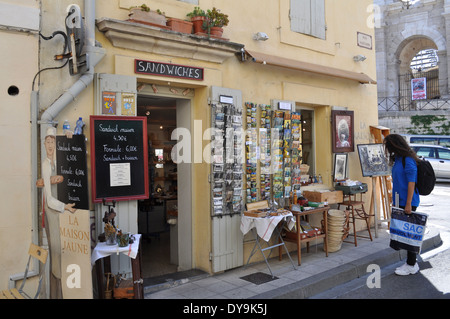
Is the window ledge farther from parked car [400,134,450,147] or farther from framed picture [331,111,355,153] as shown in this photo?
parked car [400,134,450,147]

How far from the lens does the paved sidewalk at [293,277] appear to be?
477 cm

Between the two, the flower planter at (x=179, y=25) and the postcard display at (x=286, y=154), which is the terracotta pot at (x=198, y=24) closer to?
the flower planter at (x=179, y=25)

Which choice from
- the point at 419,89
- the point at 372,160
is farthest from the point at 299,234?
the point at 419,89

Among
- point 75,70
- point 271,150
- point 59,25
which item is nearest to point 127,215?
point 75,70

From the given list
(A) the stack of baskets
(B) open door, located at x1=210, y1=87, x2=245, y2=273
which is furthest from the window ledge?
(A) the stack of baskets

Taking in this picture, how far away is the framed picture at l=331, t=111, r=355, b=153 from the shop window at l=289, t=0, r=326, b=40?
5.26 feet

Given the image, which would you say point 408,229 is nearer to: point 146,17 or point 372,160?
point 372,160

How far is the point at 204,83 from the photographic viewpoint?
17.9 ft

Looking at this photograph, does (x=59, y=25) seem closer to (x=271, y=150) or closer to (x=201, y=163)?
(x=201, y=163)

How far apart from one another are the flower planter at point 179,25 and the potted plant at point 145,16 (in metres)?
0.20

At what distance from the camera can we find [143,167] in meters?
4.69

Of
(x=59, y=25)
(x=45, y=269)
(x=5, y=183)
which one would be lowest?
(x=45, y=269)

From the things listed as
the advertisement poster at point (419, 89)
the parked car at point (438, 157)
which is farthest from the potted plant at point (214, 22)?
the advertisement poster at point (419, 89)

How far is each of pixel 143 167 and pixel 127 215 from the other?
62cm
